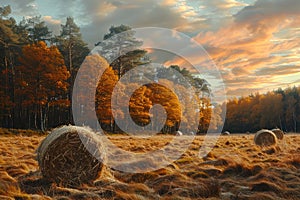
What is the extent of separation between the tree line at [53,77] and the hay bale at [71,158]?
25.1m

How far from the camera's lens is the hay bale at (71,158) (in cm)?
795

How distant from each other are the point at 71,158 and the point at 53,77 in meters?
25.8

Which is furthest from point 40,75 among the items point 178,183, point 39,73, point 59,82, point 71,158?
point 178,183

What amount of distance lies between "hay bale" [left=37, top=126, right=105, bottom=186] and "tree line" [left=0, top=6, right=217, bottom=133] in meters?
25.1

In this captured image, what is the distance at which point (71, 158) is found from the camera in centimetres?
827

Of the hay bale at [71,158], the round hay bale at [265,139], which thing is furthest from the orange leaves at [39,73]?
the hay bale at [71,158]

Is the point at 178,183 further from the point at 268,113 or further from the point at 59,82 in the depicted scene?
the point at 268,113

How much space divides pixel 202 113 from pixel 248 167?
2010 inches

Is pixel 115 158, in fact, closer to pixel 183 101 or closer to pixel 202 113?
pixel 183 101

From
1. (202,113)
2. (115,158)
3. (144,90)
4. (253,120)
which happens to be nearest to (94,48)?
(144,90)

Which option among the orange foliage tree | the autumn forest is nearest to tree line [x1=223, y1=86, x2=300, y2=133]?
the autumn forest

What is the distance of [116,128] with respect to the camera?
41.2 meters

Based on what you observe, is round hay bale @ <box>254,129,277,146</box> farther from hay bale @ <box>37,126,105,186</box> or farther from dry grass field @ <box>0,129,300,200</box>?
hay bale @ <box>37,126,105,186</box>

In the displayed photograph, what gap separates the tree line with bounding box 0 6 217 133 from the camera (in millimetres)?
32938
